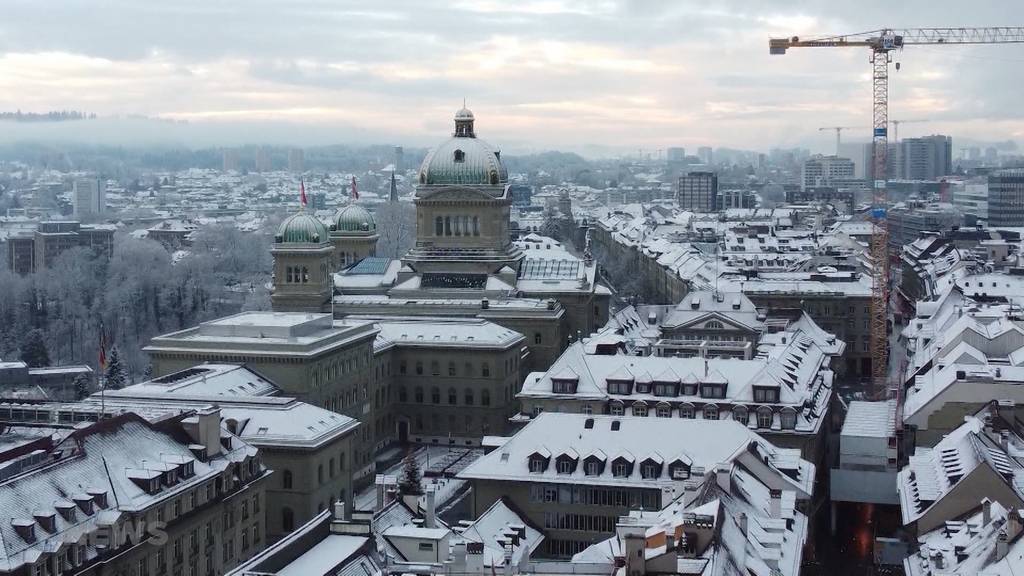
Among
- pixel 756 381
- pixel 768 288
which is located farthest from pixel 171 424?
pixel 768 288

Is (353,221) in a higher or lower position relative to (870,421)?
higher

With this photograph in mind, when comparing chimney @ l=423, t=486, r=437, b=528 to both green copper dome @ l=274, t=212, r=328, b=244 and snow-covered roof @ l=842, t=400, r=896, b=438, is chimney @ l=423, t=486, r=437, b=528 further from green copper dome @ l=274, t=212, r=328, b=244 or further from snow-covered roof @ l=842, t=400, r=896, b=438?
green copper dome @ l=274, t=212, r=328, b=244

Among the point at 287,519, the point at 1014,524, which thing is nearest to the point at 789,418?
the point at 287,519

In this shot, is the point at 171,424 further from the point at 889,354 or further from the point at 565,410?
the point at 889,354

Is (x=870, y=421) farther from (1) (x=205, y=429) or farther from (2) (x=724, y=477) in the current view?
(1) (x=205, y=429)

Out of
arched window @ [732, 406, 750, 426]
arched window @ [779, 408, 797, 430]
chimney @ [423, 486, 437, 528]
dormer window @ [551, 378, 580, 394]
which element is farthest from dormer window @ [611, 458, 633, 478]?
dormer window @ [551, 378, 580, 394]

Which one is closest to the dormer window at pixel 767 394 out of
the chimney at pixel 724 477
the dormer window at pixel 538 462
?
the dormer window at pixel 538 462

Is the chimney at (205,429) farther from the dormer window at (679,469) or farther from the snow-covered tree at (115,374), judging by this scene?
the snow-covered tree at (115,374)
